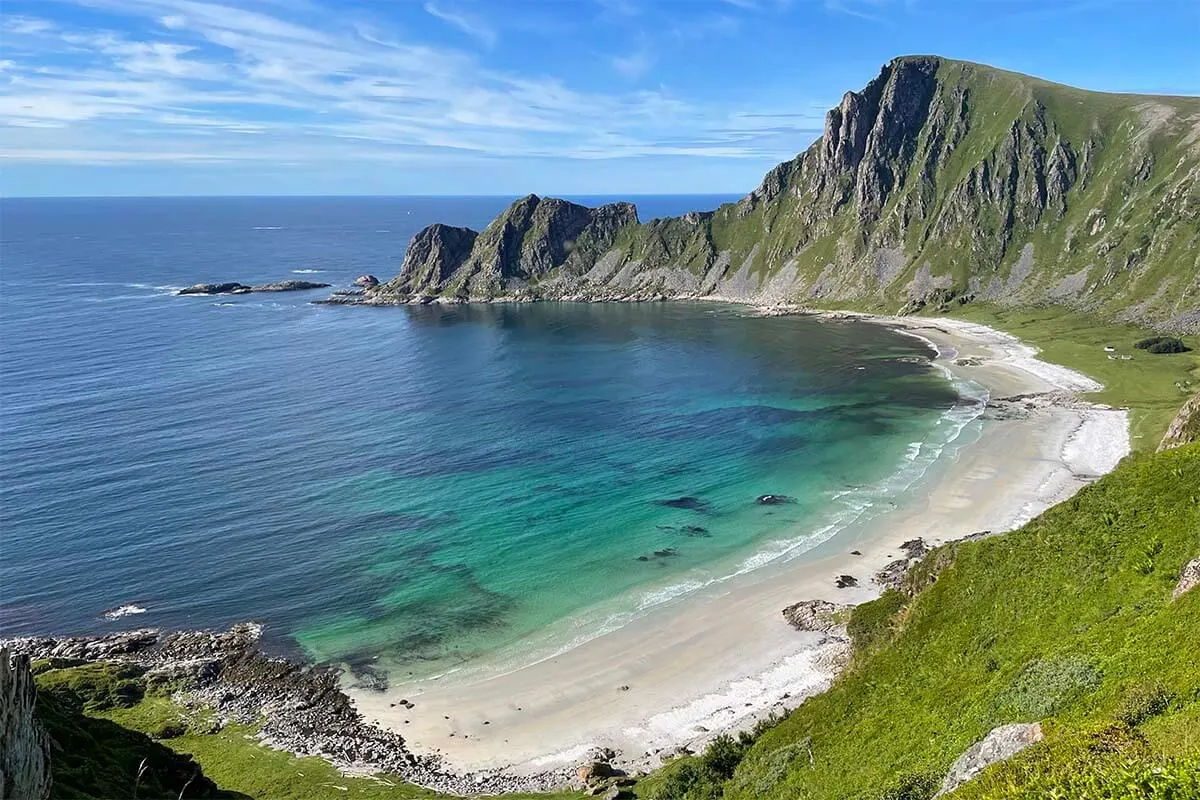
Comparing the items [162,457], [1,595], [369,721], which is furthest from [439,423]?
[369,721]

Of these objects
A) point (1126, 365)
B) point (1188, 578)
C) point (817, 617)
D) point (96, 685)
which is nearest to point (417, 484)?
point (96, 685)

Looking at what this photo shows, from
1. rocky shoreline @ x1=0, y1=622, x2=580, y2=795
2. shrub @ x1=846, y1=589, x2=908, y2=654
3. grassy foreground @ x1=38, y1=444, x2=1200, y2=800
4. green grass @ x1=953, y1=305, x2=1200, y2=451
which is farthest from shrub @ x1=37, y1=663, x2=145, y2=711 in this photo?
green grass @ x1=953, y1=305, x2=1200, y2=451

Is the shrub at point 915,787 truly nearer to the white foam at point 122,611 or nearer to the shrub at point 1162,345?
the white foam at point 122,611

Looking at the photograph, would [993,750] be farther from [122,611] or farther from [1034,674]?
[122,611]

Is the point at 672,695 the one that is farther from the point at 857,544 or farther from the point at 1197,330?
the point at 1197,330

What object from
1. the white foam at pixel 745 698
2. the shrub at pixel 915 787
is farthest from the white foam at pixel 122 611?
the shrub at pixel 915 787
